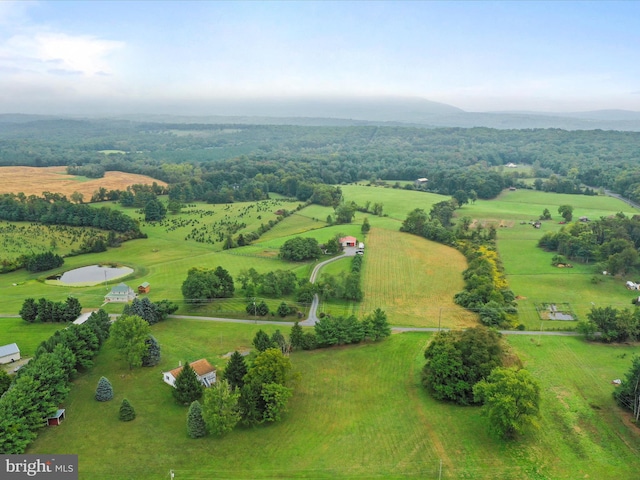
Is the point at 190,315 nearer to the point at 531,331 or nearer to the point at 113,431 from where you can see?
the point at 113,431

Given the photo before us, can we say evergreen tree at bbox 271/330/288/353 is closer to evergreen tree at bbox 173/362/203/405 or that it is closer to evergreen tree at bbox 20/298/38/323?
evergreen tree at bbox 173/362/203/405

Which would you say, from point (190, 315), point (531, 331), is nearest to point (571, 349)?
point (531, 331)

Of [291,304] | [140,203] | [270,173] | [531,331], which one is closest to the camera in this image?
[531,331]

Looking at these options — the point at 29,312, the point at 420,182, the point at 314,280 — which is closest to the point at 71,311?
the point at 29,312

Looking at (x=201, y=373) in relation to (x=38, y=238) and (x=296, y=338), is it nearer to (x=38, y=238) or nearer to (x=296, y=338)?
(x=296, y=338)

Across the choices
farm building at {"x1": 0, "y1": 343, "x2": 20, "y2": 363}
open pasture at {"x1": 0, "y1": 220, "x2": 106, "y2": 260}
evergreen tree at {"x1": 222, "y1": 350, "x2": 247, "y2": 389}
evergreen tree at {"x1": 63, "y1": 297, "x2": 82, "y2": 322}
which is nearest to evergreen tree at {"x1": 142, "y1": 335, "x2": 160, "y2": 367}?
evergreen tree at {"x1": 222, "y1": 350, "x2": 247, "y2": 389}

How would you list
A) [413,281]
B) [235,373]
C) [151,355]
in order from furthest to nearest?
[413,281] → [151,355] → [235,373]
